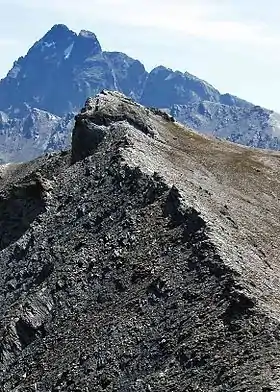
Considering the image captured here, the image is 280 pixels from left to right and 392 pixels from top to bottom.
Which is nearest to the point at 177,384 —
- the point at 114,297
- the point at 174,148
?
the point at 114,297

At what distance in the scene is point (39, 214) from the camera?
62.2 metres

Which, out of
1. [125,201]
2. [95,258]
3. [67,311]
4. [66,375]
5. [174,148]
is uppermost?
[174,148]

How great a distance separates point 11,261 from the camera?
58688mm

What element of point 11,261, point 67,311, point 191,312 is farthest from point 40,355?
point 11,261

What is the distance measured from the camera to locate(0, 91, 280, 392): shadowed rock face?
34031 millimetres

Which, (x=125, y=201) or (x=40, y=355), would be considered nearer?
(x=40, y=355)

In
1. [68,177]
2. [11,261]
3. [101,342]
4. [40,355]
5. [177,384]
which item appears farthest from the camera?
[68,177]

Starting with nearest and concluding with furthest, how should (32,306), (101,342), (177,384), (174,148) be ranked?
(177,384) < (101,342) < (32,306) < (174,148)

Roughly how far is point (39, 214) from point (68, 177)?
4.85m

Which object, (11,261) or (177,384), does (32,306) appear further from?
(177,384)

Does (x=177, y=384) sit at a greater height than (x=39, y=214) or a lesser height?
lesser

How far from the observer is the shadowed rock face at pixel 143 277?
34.0 metres

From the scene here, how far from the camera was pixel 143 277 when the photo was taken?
43312 mm

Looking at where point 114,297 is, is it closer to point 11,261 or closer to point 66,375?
point 66,375
